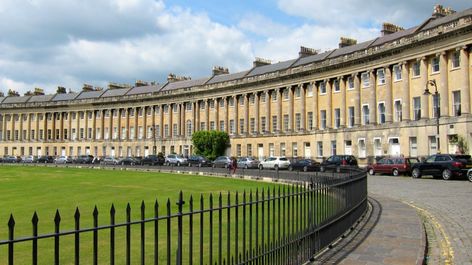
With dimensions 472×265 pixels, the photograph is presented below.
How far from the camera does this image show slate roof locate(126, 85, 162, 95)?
10776cm

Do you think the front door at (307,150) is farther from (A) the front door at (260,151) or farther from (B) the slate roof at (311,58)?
(B) the slate roof at (311,58)

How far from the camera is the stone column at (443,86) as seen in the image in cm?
5022

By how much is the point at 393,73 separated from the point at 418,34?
586cm

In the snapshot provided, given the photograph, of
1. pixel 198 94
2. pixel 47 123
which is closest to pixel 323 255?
pixel 198 94

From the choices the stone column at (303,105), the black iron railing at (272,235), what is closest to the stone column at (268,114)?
the stone column at (303,105)

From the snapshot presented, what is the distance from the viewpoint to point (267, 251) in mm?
7645

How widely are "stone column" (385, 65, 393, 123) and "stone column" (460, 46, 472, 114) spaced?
10.2m

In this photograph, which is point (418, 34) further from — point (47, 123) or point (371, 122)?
point (47, 123)

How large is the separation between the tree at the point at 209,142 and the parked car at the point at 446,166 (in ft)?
155

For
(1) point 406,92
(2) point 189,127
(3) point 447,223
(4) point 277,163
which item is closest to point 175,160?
(4) point 277,163

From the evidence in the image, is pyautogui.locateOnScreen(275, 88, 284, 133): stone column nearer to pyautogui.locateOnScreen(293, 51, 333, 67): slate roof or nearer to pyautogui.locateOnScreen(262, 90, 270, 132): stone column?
pyautogui.locateOnScreen(262, 90, 270, 132): stone column

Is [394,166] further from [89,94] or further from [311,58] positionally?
[89,94]

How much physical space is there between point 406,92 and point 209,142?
122ft

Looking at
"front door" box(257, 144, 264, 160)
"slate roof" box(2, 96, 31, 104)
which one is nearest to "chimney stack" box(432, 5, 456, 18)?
"front door" box(257, 144, 264, 160)
